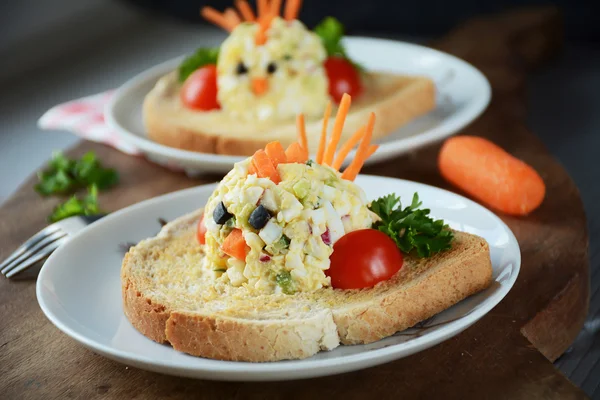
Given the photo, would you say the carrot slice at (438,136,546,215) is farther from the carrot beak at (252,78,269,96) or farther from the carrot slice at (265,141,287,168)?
the carrot slice at (265,141,287,168)

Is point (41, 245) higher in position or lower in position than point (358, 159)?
lower

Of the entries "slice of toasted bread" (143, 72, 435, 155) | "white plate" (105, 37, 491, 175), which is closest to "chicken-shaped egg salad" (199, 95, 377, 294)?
"white plate" (105, 37, 491, 175)

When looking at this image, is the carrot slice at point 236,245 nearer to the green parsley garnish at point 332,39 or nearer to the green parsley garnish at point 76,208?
the green parsley garnish at point 76,208

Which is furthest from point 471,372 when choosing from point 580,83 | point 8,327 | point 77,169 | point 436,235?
point 580,83

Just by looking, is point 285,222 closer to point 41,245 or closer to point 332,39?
point 41,245

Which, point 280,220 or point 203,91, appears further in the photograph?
point 203,91

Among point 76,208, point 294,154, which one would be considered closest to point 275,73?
point 76,208
